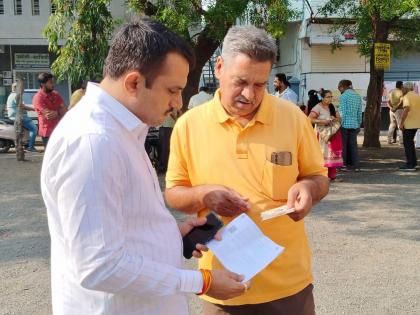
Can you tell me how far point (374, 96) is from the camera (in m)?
12.8

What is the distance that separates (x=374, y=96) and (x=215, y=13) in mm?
5772

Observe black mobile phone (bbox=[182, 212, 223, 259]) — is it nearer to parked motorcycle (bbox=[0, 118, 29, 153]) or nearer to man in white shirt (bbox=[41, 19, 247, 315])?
man in white shirt (bbox=[41, 19, 247, 315])

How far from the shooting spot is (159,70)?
1.45 meters

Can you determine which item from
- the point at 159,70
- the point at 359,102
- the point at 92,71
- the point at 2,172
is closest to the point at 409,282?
the point at 159,70

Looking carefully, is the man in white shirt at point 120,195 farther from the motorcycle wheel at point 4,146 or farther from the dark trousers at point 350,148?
the motorcycle wheel at point 4,146

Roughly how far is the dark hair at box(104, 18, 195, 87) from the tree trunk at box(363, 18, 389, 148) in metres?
11.6

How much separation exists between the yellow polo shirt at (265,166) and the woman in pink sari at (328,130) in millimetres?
6701

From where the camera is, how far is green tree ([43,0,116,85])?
970cm

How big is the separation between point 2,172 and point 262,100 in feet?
29.5

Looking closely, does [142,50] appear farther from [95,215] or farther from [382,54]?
[382,54]

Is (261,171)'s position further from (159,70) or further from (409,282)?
(409,282)

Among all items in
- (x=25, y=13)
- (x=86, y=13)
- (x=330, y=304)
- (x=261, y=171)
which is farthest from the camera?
(x=25, y=13)

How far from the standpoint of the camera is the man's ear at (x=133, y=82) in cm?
142

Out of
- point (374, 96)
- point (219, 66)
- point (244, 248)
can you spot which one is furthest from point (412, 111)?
point (244, 248)
